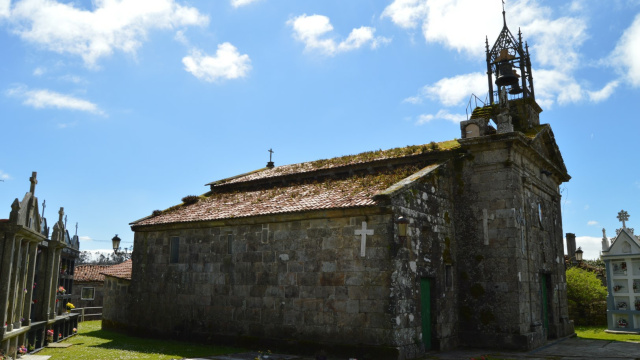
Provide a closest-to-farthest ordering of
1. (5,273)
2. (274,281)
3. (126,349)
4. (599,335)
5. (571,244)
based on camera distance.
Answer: (5,273), (274,281), (126,349), (599,335), (571,244)

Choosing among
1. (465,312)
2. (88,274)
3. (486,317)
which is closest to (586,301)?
(486,317)

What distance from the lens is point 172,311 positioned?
52.3 ft

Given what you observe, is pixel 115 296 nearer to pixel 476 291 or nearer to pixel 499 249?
pixel 476 291

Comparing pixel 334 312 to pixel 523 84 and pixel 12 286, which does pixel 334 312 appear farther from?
pixel 523 84

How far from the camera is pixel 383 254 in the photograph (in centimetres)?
1159

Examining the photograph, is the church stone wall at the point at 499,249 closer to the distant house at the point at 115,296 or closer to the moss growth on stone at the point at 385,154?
the moss growth on stone at the point at 385,154

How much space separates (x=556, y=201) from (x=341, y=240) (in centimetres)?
1097

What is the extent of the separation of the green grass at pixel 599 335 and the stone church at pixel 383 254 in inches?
46.6

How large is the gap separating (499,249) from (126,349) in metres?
11.0

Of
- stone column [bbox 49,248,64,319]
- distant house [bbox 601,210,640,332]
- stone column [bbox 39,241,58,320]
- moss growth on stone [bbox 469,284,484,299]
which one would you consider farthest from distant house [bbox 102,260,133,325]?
distant house [bbox 601,210,640,332]

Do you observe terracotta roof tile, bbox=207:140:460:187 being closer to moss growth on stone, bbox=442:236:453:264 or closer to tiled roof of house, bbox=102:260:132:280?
moss growth on stone, bbox=442:236:453:264

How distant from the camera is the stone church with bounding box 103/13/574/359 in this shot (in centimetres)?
1185

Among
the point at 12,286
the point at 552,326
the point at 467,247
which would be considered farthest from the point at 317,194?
the point at 552,326

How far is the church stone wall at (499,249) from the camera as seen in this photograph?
13.6 meters
